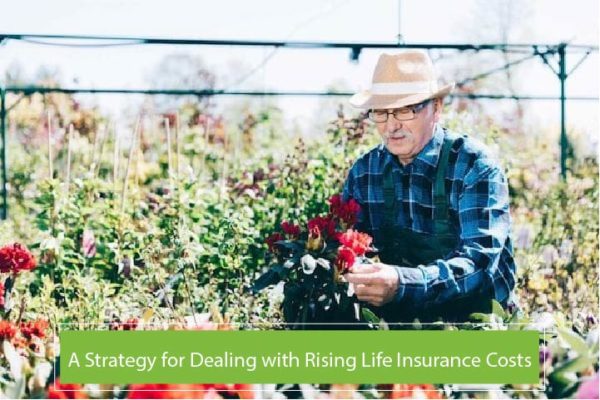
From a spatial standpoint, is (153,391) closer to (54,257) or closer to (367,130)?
(54,257)

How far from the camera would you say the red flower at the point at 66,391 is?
109 centimetres

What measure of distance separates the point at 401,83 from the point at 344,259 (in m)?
0.47

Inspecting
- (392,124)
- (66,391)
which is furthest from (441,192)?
(66,391)

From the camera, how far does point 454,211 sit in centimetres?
185

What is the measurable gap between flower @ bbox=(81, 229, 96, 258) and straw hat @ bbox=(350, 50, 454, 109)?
1.15 m

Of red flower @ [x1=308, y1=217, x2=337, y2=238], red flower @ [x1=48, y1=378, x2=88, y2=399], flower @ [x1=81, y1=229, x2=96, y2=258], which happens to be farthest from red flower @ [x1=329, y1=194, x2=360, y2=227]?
flower @ [x1=81, y1=229, x2=96, y2=258]

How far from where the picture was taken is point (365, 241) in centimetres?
164

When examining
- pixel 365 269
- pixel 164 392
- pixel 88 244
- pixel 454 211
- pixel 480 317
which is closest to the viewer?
pixel 164 392

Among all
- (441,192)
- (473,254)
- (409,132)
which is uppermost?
(409,132)

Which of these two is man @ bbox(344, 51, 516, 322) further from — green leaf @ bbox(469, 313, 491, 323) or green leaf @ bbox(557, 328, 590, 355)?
green leaf @ bbox(557, 328, 590, 355)

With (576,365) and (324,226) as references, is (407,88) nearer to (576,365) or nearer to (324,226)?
(324,226)

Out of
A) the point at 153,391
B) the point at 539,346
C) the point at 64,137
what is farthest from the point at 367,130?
the point at 153,391

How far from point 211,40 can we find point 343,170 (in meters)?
0.82

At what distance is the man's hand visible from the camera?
1.63 meters
